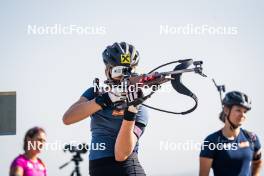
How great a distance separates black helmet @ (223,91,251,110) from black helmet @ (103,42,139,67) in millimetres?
2265

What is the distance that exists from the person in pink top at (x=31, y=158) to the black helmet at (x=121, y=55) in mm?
1962

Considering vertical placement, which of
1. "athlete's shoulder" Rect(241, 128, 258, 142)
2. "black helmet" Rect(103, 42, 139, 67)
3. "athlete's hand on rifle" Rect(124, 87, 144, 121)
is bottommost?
"athlete's shoulder" Rect(241, 128, 258, 142)

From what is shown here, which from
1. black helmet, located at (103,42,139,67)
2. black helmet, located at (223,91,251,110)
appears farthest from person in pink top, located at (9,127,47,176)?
black helmet, located at (223,91,251,110)

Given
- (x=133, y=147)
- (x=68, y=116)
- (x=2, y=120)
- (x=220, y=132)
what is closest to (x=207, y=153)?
(x=220, y=132)

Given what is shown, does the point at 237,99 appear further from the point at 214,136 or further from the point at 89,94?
the point at 89,94

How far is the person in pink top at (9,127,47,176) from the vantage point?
7.08 metres

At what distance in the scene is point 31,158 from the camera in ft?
24.1

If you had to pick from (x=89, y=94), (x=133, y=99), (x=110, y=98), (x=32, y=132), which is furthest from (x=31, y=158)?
(x=133, y=99)

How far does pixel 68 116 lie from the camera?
5551mm

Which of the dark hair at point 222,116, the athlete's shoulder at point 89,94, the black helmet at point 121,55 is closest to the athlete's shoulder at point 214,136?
the dark hair at point 222,116

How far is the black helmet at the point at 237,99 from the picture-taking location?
25.5ft

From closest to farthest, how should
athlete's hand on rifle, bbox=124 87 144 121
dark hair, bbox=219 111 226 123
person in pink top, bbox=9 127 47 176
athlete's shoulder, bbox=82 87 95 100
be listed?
1. athlete's hand on rifle, bbox=124 87 144 121
2. athlete's shoulder, bbox=82 87 95 100
3. person in pink top, bbox=9 127 47 176
4. dark hair, bbox=219 111 226 123

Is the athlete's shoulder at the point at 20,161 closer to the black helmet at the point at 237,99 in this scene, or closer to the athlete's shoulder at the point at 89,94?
the athlete's shoulder at the point at 89,94

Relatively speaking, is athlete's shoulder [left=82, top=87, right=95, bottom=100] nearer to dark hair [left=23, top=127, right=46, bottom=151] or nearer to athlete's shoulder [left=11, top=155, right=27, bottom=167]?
athlete's shoulder [left=11, top=155, right=27, bottom=167]
